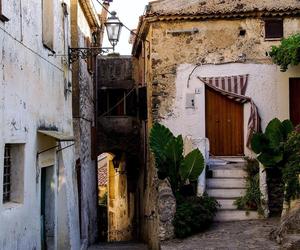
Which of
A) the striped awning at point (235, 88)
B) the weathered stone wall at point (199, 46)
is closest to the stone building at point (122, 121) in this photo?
the weathered stone wall at point (199, 46)

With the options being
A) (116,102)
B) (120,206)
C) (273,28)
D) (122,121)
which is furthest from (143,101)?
(120,206)

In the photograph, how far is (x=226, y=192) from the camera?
1298 cm

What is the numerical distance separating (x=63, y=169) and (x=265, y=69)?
6689 millimetres

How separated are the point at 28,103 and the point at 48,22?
2955mm

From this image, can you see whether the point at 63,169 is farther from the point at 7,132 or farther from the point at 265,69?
the point at 265,69

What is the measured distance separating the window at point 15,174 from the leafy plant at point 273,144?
5.86m

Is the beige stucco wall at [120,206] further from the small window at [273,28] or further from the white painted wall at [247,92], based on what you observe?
the small window at [273,28]

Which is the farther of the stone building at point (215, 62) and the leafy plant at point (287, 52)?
the stone building at point (215, 62)

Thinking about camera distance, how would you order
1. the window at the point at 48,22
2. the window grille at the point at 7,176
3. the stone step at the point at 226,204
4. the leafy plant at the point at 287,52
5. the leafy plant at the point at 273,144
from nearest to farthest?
1. the window grille at the point at 7,176
2. the window at the point at 48,22
3. the leafy plant at the point at 273,144
4. the stone step at the point at 226,204
5. the leafy plant at the point at 287,52

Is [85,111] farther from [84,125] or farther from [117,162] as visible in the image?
[117,162]

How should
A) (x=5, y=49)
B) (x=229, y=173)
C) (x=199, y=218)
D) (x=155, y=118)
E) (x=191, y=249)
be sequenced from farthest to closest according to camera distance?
(x=155, y=118) < (x=229, y=173) < (x=199, y=218) < (x=191, y=249) < (x=5, y=49)

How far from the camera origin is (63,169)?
1200 centimetres

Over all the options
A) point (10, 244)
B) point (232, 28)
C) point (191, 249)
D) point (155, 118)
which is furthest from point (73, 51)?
point (10, 244)

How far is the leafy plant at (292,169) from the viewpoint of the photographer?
34.8 ft
